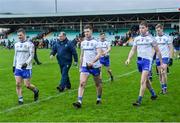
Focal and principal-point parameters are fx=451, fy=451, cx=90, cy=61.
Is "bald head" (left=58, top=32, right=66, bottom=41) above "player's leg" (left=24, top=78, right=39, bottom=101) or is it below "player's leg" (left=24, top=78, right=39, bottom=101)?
above

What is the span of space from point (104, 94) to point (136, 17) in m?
62.4

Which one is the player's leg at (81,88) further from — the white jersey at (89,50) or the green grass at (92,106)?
the white jersey at (89,50)

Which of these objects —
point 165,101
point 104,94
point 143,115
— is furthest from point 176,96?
point 143,115

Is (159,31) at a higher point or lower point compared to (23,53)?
higher

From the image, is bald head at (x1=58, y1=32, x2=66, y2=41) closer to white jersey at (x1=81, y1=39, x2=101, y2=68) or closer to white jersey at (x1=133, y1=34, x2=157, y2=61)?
white jersey at (x1=81, y1=39, x2=101, y2=68)

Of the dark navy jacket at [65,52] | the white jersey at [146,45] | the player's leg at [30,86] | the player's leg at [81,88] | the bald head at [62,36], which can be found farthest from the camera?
the dark navy jacket at [65,52]

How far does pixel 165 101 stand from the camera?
12586 millimetres

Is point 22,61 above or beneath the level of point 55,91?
above

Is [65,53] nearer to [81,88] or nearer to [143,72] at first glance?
[81,88]

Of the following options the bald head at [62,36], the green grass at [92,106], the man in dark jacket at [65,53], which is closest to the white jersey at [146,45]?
the green grass at [92,106]

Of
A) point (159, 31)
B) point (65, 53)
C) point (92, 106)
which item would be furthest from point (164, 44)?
point (92, 106)

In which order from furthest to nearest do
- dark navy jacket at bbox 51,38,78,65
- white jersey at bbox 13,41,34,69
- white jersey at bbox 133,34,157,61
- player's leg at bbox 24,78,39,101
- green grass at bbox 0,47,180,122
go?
dark navy jacket at bbox 51,38,78,65 < player's leg at bbox 24,78,39,101 < white jersey at bbox 13,41,34,69 < white jersey at bbox 133,34,157,61 < green grass at bbox 0,47,180,122

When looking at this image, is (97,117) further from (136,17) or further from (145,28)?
(136,17)

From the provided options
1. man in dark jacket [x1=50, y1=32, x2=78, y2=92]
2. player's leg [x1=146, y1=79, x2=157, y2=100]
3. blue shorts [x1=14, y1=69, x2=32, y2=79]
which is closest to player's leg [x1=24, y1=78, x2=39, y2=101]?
blue shorts [x1=14, y1=69, x2=32, y2=79]
